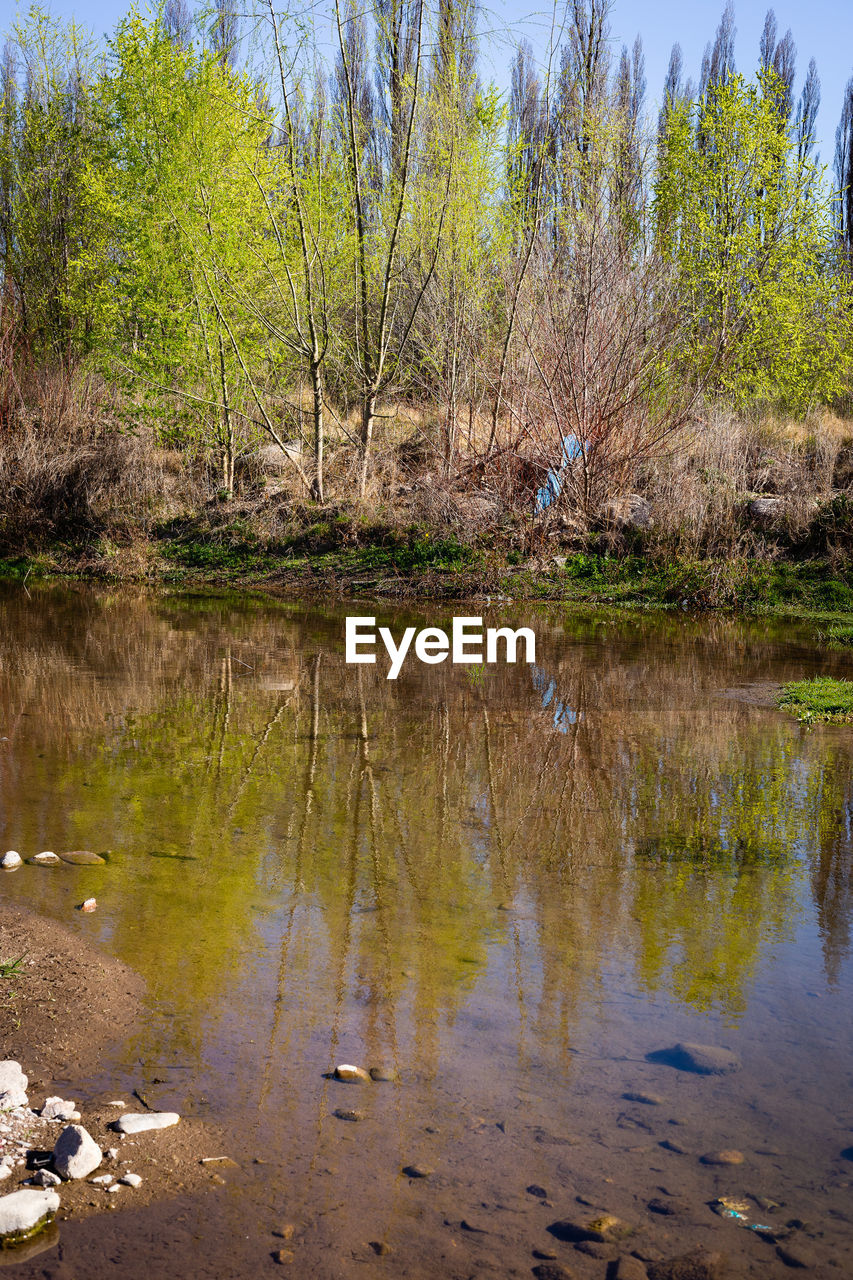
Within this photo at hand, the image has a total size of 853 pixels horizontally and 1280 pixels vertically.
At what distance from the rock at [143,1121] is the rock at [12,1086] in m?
0.30

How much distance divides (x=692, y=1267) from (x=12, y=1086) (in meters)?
2.10

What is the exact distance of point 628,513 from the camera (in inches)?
685

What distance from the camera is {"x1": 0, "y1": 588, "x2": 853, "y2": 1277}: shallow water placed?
304 centimetres

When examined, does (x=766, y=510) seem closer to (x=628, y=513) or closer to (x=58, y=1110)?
(x=628, y=513)

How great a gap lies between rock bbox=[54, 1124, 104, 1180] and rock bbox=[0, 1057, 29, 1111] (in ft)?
0.88

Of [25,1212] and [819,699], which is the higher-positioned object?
[819,699]

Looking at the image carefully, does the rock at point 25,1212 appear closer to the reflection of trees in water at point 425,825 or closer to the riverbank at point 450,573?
the reflection of trees in water at point 425,825

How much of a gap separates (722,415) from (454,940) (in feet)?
54.6

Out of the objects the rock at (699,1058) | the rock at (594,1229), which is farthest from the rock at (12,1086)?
the rock at (699,1058)

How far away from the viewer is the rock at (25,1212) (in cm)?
280

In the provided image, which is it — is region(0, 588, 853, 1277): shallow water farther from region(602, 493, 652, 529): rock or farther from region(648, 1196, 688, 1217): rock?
region(602, 493, 652, 529): rock

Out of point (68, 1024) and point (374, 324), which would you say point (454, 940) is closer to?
point (68, 1024)

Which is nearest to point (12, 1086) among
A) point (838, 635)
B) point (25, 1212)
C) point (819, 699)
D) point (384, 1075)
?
point (25, 1212)

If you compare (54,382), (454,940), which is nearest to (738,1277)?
(454,940)
